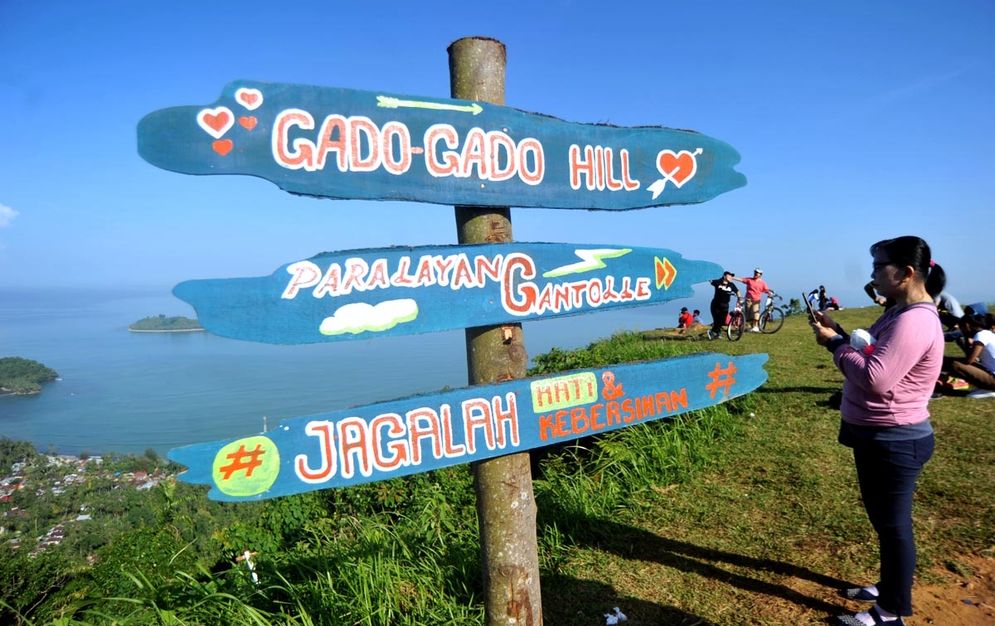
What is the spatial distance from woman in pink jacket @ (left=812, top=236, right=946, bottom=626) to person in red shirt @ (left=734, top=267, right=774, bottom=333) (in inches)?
426

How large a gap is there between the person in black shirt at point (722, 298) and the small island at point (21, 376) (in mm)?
56414

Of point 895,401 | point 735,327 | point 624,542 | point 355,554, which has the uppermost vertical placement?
point 895,401

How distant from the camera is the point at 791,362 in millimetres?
8734

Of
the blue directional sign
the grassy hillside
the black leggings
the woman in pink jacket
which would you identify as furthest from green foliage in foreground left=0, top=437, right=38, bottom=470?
the woman in pink jacket

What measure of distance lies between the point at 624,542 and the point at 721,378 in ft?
5.40

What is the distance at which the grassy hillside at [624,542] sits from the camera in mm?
2768

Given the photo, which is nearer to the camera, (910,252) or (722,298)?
(910,252)

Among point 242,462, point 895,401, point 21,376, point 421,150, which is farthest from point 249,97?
point 21,376

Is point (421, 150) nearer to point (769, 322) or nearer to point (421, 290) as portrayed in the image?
point (421, 290)

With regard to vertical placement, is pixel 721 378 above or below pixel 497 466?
above

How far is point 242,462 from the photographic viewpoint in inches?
64.7

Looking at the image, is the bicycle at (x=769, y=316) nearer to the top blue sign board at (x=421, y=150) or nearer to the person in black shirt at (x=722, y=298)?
the person in black shirt at (x=722, y=298)

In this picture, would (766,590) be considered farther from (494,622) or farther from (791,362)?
(791,362)

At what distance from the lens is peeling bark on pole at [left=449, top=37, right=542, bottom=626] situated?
2.04 metres
